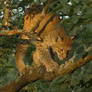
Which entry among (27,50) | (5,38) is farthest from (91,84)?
(5,38)

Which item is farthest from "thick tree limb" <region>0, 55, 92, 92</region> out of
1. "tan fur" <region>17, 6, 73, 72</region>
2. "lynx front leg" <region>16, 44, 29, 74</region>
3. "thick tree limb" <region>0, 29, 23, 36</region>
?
"thick tree limb" <region>0, 29, 23, 36</region>

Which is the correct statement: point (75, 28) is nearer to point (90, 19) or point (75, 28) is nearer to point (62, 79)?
point (90, 19)

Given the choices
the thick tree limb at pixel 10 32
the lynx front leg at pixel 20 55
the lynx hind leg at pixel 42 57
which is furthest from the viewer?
the lynx front leg at pixel 20 55

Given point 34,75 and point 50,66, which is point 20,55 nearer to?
point 34,75

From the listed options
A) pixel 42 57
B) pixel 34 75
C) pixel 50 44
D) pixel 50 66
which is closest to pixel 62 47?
pixel 50 44

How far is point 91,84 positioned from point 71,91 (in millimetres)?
376

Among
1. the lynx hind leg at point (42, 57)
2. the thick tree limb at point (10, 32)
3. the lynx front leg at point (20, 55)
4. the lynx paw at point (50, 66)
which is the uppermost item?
the thick tree limb at point (10, 32)

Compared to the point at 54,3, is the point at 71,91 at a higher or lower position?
lower

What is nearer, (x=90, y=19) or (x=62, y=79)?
(x=90, y=19)

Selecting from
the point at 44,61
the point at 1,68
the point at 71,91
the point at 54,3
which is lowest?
the point at 1,68

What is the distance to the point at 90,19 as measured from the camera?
13.3 ft

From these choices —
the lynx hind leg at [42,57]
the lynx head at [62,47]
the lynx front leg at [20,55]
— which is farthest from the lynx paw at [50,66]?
the lynx front leg at [20,55]

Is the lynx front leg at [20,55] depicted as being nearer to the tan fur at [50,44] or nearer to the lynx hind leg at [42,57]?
the tan fur at [50,44]

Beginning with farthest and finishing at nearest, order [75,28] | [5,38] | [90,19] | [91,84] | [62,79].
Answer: [5,38] → [62,79] → [91,84] → [75,28] → [90,19]
